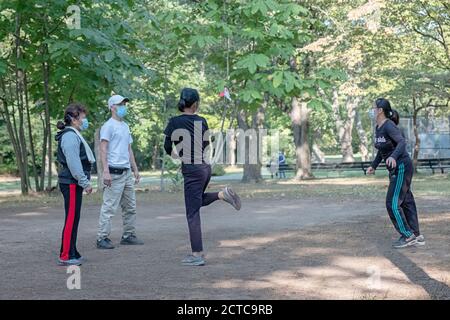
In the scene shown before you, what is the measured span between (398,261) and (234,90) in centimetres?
1108

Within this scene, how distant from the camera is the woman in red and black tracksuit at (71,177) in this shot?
328 inches

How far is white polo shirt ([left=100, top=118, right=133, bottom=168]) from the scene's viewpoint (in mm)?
9570

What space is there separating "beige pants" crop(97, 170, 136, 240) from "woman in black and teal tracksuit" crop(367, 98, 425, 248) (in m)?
3.29

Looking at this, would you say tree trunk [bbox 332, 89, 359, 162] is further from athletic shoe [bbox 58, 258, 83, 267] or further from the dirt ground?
athletic shoe [bbox 58, 258, 83, 267]

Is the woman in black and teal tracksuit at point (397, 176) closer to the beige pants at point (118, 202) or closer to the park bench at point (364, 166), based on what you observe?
the beige pants at point (118, 202)

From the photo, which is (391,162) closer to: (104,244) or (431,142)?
(104,244)

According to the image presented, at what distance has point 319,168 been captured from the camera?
38219 millimetres

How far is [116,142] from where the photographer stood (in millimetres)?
9633

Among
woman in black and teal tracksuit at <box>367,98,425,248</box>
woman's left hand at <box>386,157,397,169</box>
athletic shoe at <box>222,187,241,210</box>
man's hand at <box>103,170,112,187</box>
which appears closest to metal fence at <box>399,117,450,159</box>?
woman in black and teal tracksuit at <box>367,98,425,248</box>

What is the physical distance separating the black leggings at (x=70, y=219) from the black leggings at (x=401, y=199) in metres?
3.84

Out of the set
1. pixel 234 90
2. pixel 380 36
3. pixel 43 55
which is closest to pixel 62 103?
pixel 43 55

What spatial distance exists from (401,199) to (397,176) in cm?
29

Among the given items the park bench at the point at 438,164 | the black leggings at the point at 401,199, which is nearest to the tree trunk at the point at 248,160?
the park bench at the point at 438,164
